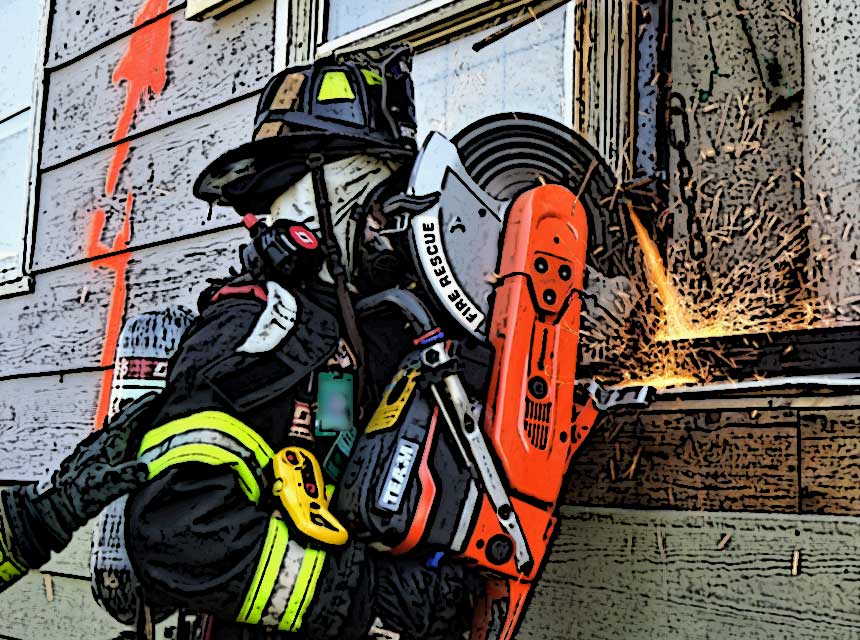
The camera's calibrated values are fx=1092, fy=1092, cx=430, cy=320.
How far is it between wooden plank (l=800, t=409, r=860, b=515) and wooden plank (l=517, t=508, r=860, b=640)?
0.04 metres

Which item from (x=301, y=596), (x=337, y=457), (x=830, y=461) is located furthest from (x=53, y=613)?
(x=830, y=461)

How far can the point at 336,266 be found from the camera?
2.31 meters

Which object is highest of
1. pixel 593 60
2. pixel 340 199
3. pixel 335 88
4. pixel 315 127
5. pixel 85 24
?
pixel 85 24

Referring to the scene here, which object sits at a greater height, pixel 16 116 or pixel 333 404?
pixel 16 116

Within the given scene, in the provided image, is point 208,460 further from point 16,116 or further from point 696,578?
point 16,116

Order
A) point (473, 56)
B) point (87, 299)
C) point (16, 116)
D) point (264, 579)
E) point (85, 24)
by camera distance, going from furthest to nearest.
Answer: point (16, 116)
point (85, 24)
point (87, 299)
point (473, 56)
point (264, 579)

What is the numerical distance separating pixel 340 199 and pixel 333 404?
1.51 ft

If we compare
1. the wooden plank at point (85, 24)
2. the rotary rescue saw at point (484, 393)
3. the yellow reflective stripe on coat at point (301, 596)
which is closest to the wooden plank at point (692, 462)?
the rotary rescue saw at point (484, 393)

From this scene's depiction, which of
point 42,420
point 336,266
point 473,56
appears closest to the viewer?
point 336,266

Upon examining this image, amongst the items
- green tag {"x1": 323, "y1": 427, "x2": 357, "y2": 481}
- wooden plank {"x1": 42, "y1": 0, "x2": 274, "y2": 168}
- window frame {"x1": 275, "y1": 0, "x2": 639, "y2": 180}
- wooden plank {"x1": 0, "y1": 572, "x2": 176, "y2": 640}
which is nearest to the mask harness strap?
green tag {"x1": 323, "y1": 427, "x2": 357, "y2": 481}

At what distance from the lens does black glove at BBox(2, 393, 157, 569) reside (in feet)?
7.10

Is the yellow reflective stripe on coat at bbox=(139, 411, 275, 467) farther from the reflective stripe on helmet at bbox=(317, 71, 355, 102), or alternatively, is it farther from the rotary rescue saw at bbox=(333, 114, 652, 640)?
the reflective stripe on helmet at bbox=(317, 71, 355, 102)

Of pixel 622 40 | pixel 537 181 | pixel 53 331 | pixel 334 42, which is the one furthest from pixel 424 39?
pixel 53 331

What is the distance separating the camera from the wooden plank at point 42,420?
4.45 m
